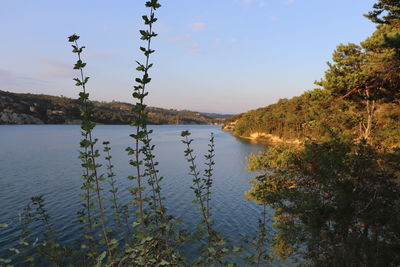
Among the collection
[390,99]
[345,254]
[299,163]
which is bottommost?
[345,254]

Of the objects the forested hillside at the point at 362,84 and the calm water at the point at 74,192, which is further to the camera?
the calm water at the point at 74,192

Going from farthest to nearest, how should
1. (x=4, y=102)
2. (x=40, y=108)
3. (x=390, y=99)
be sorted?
(x=40, y=108) → (x=4, y=102) → (x=390, y=99)

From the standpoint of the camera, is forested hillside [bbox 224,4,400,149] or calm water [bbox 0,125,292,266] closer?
forested hillside [bbox 224,4,400,149]

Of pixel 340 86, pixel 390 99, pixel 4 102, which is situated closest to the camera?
pixel 340 86

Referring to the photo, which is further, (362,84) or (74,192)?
(74,192)

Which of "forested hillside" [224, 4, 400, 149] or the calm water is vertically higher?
"forested hillside" [224, 4, 400, 149]

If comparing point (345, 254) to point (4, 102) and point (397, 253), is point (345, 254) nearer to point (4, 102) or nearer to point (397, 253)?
point (397, 253)

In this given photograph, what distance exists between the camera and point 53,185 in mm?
32250

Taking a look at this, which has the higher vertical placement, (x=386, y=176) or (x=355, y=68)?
(x=355, y=68)

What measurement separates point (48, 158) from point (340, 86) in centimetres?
5478

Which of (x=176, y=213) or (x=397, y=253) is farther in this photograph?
(x=176, y=213)

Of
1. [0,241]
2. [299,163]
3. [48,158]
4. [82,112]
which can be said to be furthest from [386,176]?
[48,158]

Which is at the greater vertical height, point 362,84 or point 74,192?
point 362,84

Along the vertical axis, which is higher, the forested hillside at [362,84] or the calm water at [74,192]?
the forested hillside at [362,84]
